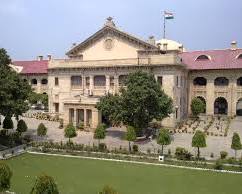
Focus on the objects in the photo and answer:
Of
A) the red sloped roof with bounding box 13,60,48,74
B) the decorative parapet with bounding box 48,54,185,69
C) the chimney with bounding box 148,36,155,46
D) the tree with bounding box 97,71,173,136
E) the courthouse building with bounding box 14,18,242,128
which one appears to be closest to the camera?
the tree with bounding box 97,71,173,136

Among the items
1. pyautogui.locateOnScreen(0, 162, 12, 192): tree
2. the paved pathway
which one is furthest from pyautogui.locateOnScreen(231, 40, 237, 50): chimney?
pyautogui.locateOnScreen(0, 162, 12, 192): tree

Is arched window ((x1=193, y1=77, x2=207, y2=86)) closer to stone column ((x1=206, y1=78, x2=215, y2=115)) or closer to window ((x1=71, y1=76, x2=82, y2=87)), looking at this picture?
stone column ((x1=206, y1=78, x2=215, y2=115))

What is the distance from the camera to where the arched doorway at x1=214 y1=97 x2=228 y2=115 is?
5703 cm

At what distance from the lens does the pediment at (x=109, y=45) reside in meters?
49.8

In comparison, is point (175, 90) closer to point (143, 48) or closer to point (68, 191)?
point (143, 48)

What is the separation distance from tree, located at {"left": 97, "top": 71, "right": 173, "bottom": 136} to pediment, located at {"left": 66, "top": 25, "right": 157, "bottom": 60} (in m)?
10.8

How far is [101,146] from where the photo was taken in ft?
114

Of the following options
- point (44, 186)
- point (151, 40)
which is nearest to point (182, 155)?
point (44, 186)

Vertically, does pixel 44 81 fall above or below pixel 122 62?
below

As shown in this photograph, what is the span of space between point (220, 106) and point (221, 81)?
4.72 m

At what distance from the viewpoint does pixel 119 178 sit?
25594mm

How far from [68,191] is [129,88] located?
18.2m

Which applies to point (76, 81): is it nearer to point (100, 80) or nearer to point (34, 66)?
point (100, 80)

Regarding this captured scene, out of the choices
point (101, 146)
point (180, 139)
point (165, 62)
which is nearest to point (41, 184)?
point (101, 146)
